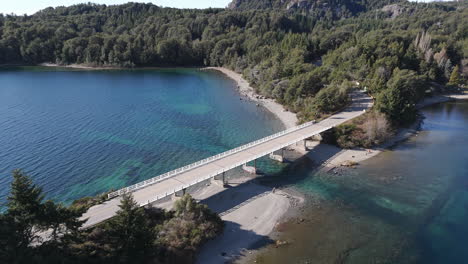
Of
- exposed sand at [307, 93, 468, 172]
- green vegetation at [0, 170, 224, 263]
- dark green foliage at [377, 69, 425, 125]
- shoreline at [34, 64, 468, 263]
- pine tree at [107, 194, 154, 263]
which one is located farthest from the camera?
dark green foliage at [377, 69, 425, 125]

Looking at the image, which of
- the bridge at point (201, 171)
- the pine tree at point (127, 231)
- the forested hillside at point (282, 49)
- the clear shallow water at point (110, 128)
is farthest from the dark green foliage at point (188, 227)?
the forested hillside at point (282, 49)

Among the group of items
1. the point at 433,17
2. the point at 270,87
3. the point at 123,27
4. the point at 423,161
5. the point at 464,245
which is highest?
the point at 433,17

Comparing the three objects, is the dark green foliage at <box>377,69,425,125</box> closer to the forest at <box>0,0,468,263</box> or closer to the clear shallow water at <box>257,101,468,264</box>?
the forest at <box>0,0,468,263</box>

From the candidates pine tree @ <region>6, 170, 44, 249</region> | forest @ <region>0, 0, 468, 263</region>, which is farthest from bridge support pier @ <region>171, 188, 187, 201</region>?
pine tree @ <region>6, 170, 44, 249</region>

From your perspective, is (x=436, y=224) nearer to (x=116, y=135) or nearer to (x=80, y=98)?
(x=116, y=135)

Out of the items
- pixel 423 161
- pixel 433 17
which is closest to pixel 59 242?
pixel 423 161

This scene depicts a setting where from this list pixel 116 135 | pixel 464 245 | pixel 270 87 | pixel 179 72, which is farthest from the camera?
pixel 179 72

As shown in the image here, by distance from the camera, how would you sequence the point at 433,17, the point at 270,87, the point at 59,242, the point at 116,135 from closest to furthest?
the point at 59,242 → the point at 116,135 → the point at 270,87 → the point at 433,17
